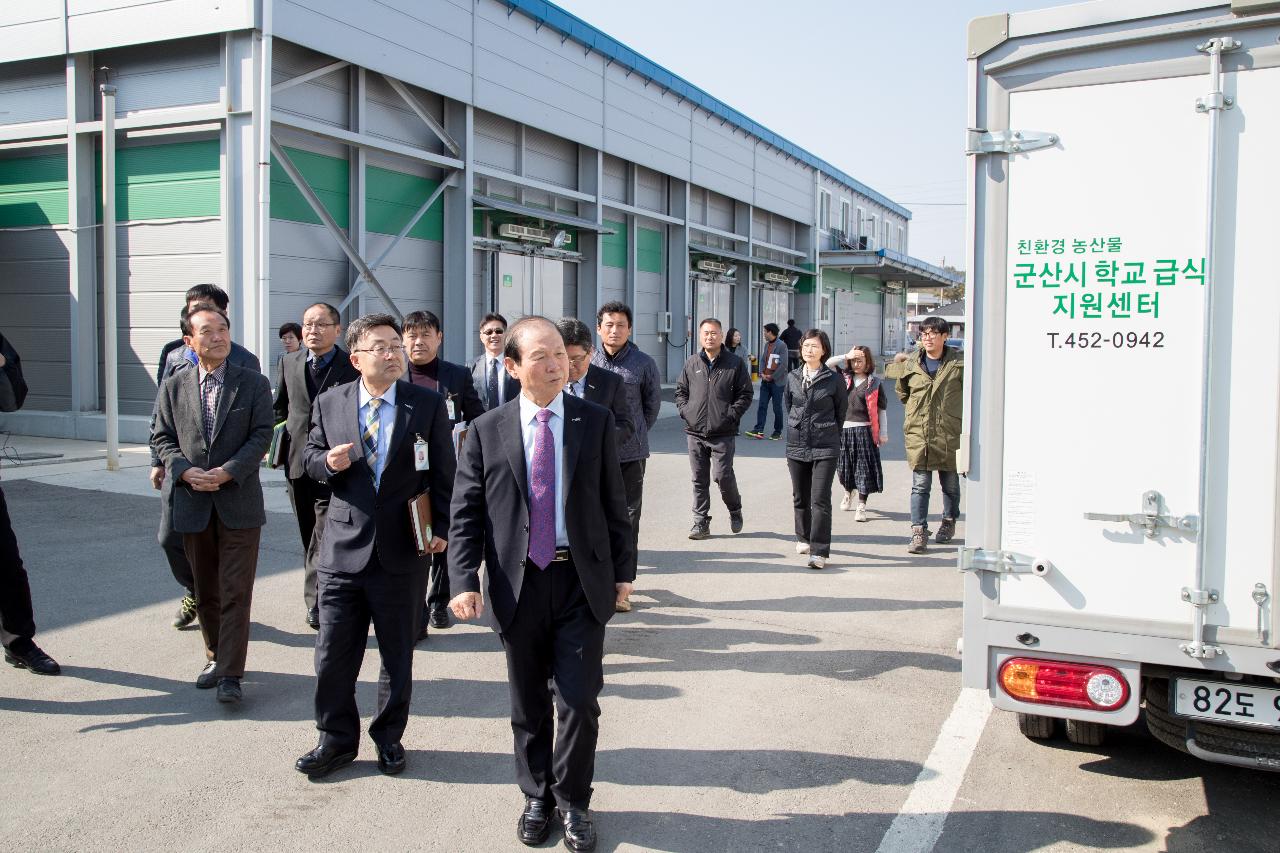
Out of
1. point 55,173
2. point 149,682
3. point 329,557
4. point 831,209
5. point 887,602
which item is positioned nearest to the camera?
point 329,557

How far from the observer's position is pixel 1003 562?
12.7ft

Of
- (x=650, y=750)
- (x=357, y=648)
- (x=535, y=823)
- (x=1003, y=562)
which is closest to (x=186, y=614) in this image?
(x=357, y=648)

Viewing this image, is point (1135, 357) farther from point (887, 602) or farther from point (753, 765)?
point (887, 602)

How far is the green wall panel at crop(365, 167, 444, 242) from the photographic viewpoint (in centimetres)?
1502

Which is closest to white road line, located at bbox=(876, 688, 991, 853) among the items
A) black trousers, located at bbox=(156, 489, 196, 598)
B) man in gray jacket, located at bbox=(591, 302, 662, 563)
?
man in gray jacket, located at bbox=(591, 302, 662, 563)

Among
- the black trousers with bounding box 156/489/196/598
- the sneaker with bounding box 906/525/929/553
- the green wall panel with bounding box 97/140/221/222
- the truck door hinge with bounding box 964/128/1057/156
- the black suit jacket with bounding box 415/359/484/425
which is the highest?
the green wall panel with bounding box 97/140/221/222

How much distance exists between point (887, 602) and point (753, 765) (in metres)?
2.94

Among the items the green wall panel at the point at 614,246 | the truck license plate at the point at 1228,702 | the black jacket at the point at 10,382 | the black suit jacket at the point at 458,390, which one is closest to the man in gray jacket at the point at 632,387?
the black suit jacket at the point at 458,390

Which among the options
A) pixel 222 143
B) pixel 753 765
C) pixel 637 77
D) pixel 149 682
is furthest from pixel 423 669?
pixel 637 77

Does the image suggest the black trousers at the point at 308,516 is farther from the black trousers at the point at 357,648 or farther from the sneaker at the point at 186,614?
the black trousers at the point at 357,648

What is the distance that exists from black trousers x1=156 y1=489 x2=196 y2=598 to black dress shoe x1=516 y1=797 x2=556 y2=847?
2.51 metres

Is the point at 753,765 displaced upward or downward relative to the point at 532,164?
downward

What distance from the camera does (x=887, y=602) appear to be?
6961 mm

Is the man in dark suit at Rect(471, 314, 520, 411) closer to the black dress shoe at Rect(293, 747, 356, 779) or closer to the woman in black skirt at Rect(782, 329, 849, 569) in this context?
the woman in black skirt at Rect(782, 329, 849, 569)
